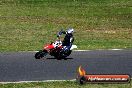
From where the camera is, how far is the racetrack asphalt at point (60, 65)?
63.2ft

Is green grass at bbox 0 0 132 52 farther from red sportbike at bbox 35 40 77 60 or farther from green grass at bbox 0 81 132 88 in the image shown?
green grass at bbox 0 81 132 88

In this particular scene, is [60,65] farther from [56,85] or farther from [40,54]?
[56,85]

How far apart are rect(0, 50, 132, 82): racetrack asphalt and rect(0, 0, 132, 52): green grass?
81.7 inches

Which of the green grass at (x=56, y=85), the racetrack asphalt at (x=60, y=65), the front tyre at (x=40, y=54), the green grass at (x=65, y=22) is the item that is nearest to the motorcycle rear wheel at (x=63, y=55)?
the racetrack asphalt at (x=60, y=65)

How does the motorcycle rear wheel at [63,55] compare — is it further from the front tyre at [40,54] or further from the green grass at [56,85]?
the green grass at [56,85]

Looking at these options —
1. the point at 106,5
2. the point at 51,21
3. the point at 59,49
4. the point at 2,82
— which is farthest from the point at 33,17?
the point at 2,82

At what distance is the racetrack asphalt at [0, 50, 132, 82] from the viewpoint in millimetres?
19266

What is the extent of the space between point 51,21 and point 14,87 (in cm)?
1861

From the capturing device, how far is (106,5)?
144 ft

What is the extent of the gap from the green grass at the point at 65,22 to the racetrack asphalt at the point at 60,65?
6.81 feet

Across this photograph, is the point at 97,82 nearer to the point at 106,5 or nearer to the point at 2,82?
the point at 2,82

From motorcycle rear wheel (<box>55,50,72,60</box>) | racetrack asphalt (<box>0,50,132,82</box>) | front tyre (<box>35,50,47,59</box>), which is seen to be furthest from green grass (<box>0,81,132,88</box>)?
front tyre (<box>35,50,47,59</box>)

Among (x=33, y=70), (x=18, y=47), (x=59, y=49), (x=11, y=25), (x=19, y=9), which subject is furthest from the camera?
(x=19, y=9)

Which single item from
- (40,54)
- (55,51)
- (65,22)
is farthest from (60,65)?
(65,22)
